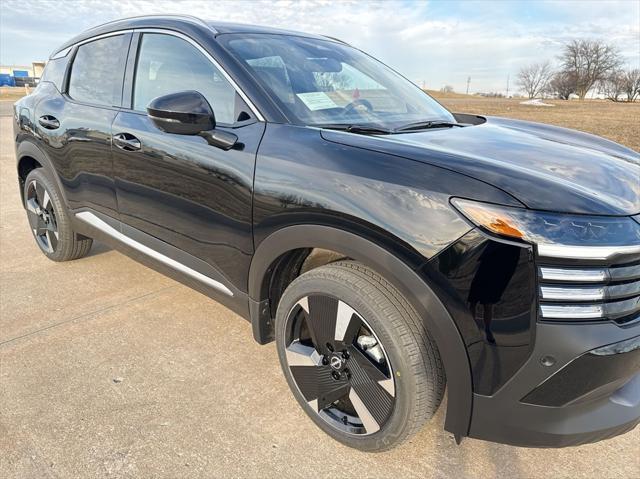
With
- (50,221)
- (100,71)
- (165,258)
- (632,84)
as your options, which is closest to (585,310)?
(165,258)

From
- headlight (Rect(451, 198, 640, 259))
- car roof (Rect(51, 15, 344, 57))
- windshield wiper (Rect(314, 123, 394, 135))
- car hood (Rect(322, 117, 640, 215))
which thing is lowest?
headlight (Rect(451, 198, 640, 259))

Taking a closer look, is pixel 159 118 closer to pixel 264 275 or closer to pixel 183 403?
pixel 264 275

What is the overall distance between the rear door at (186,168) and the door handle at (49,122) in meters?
0.80

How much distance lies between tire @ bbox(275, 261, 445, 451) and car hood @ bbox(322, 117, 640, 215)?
19.9 inches

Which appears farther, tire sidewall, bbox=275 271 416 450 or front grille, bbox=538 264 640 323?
tire sidewall, bbox=275 271 416 450

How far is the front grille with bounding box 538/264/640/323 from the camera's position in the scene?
1471mm

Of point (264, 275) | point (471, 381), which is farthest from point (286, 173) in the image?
point (471, 381)

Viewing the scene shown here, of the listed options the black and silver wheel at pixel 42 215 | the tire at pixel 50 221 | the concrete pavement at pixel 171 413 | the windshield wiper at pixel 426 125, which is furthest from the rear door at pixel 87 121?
the windshield wiper at pixel 426 125

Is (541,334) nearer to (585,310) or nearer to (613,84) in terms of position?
(585,310)

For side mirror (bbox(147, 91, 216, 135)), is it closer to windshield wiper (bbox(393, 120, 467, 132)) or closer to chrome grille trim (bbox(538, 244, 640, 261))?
windshield wiper (bbox(393, 120, 467, 132))

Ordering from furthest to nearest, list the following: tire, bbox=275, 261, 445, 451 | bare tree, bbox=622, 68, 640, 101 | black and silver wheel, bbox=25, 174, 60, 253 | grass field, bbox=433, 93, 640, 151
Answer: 1. bare tree, bbox=622, 68, 640, 101
2. grass field, bbox=433, 93, 640, 151
3. black and silver wheel, bbox=25, 174, 60, 253
4. tire, bbox=275, 261, 445, 451

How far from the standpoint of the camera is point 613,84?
66.6 metres

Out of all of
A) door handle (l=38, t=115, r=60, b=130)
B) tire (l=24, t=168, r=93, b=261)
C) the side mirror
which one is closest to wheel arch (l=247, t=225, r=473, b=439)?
the side mirror

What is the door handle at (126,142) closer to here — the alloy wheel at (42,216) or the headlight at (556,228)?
the alloy wheel at (42,216)
